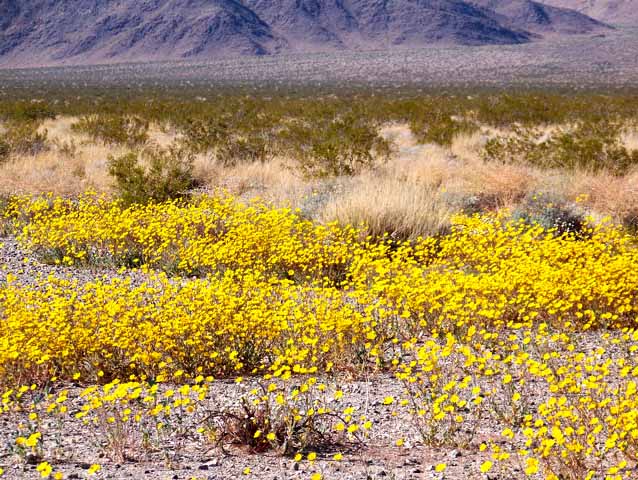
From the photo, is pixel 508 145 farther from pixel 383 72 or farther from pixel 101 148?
pixel 383 72

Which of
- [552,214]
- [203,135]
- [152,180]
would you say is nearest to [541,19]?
[203,135]

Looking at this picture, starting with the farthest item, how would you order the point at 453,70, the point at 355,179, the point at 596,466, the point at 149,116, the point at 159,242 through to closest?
the point at 453,70, the point at 149,116, the point at 355,179, the point at 159,242, the point at 596,466

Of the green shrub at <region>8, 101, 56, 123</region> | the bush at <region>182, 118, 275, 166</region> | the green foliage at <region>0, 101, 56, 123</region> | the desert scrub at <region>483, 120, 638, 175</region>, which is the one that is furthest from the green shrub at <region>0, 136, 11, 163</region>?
the desert scrub at <region>483, 120, 638, 175</region>

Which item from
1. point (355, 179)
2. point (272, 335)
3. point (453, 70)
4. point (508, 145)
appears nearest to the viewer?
point (272, 335)

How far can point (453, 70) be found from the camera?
3127 inches

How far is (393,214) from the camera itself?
8766 millimetres

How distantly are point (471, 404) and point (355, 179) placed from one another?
7.05 m

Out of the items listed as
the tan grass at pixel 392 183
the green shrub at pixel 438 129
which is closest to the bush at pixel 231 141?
the tan grass at pixel 392 183

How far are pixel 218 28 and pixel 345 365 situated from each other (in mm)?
140533

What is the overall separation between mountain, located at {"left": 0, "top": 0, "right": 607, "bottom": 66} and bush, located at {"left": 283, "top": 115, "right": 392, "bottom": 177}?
119418 millimetres

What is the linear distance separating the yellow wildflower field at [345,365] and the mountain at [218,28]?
5101 inches

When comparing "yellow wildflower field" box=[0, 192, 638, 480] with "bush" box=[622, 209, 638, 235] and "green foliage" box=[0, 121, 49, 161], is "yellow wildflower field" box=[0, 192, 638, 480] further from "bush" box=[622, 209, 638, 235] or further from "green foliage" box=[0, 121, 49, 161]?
"green foliage" box=[0, 121, 49, 161]

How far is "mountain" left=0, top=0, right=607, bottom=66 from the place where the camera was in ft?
438

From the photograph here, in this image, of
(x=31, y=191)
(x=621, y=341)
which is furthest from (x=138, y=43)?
(x=621, y=341)
